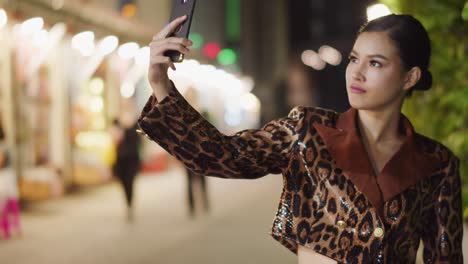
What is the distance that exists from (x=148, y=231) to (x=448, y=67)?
16.4ft

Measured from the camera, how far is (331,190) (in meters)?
1.82

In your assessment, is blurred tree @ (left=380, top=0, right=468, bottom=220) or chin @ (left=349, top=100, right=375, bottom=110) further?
blurred tree @ (left=380, top=0, right=468, bottom=220)

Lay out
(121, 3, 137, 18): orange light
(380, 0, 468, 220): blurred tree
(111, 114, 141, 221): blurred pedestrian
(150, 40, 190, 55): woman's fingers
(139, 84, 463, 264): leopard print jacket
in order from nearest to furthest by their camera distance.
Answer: (150, 40, 190, 55): woman's fingers
(139, 84, 463, 264): leopard print jacket
(380, 0, 468, 220): blurred tree
(111, 114, 141, 221): blurred pedestrian
(121, 3, 137, 18): orange light

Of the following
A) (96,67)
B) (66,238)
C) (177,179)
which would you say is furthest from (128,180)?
(177,179)

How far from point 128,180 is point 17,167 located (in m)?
2.31

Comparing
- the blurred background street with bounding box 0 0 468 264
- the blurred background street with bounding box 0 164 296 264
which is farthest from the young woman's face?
the blurred background street with bounding box 0 164 296 264

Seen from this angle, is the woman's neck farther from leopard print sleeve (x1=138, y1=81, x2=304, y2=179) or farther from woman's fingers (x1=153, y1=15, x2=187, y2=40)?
woman's fingers (x1=153, y1=15, x2=187, y2=40)

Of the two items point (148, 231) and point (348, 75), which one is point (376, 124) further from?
point (148, 231)

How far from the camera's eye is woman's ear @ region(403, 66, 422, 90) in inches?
75.8

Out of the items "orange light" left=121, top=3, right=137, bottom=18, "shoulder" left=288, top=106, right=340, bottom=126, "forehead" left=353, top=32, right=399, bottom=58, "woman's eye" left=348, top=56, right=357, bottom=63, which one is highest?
"orange light" left=121, top=3, right=137, bottom=18

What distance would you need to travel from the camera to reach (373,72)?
1843 mm

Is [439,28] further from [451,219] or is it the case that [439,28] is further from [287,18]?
[287,18]

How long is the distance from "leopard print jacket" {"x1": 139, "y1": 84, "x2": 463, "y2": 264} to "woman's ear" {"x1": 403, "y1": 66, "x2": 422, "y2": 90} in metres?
0.20

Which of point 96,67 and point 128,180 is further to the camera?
point 96,67
